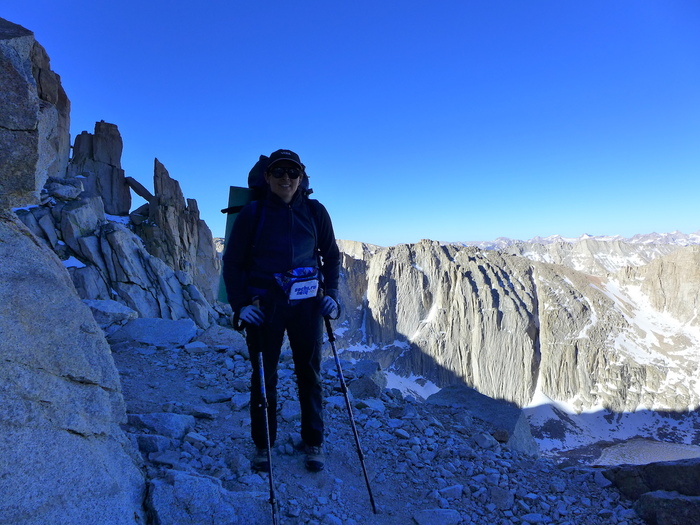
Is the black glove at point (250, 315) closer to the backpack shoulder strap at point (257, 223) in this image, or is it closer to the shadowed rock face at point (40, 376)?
the backpack shoulder strap at point (257, 223)

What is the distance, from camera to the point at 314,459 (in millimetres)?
4309

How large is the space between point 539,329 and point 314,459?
8131 cm

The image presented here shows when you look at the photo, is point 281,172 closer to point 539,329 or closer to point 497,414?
point 497,414

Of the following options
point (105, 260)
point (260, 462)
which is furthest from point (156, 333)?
point (105, 260)

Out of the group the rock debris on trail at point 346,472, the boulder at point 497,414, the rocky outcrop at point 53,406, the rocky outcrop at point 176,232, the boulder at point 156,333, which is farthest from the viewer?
the rocky outcrop at point 176,232

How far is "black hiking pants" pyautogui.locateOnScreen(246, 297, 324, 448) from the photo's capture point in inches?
160

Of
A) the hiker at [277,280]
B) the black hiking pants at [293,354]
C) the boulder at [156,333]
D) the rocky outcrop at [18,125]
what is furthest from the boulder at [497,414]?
the rocky outcrop at [18,125]

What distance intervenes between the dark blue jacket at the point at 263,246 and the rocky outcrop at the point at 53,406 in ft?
4.49

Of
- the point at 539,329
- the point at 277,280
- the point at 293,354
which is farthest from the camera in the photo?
the point at 539,329

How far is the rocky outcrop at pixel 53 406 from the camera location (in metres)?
2.43

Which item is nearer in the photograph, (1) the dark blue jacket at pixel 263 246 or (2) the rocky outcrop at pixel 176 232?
(1) the dark blue jacket at pixel 263 246

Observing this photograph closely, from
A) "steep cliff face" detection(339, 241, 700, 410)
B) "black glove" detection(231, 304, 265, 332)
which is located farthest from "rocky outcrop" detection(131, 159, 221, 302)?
"steep cliff face" detection(339, 241, 700, 410)

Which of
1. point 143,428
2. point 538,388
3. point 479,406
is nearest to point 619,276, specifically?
point 538,388

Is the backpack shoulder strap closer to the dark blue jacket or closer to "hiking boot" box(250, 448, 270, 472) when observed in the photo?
the dark blue jacket
